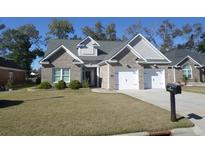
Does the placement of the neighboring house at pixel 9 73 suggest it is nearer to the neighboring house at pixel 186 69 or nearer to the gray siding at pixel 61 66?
the gray siding at pixel 61 66

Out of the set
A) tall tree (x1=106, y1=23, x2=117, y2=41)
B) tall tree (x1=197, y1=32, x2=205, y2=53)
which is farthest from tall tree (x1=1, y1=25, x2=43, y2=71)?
tall tree (x1=197, y1=32, x2=205, y2=53)

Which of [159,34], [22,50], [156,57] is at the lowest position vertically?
[156,57]

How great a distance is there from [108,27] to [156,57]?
34800mm

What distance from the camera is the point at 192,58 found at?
32.1 metres

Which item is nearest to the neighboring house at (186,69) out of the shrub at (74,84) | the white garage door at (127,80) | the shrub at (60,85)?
the white garage door at (127,80)

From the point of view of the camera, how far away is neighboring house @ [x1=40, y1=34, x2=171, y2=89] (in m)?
22.9

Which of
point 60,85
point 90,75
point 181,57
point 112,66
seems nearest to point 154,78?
point 112,66

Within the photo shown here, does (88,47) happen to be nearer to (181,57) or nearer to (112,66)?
(112,66)

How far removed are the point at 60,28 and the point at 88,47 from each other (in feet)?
105

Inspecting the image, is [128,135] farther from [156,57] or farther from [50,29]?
[50,29]

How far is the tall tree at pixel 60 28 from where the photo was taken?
5800 cm

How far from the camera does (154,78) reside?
2445cm
